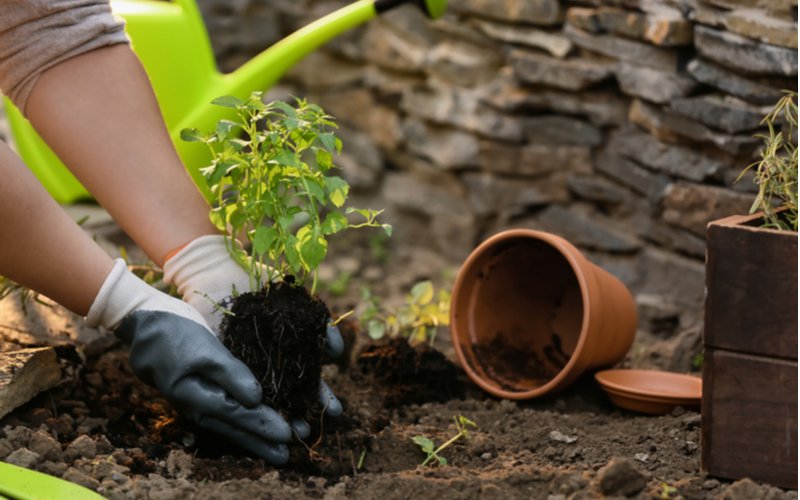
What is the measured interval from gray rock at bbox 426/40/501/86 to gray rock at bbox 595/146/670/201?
41 centimetres

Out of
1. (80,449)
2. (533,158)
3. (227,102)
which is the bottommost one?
(80,449)

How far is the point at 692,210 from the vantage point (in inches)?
87.7

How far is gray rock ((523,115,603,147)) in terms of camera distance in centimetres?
A: 251

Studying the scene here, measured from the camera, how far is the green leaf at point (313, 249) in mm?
1451

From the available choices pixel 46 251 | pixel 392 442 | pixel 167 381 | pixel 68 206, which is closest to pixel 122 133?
pixel 46 251

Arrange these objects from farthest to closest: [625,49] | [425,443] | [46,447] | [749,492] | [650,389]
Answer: [625,49] < [650,389] < [425,443] < [46,447] < [749,492]

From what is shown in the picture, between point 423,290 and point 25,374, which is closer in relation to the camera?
point 25,374

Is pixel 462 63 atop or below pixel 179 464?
atop

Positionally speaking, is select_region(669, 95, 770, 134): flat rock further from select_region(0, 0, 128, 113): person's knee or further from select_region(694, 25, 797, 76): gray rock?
select_region(0, 0, 128, 113): person's knee

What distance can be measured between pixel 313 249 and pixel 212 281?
0.20 metres

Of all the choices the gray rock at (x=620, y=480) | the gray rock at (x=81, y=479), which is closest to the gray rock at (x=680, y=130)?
the gray rock at (x=620, y=480)

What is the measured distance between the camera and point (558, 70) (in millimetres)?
2506

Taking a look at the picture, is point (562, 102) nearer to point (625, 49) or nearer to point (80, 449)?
point (625, 49)

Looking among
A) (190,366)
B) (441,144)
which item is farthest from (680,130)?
(190,366)
